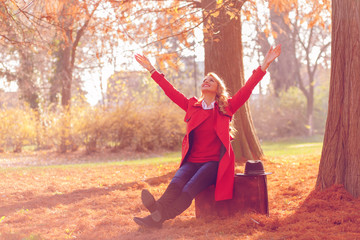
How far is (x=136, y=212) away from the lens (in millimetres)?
5609

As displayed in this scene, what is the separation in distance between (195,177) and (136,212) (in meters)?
1.37

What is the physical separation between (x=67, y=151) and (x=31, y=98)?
26.8 ft

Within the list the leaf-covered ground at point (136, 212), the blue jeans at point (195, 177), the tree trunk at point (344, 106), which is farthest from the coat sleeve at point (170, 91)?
the tree trunk at point (344, 106)

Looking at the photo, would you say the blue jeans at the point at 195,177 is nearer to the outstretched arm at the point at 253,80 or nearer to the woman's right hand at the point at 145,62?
the outstretched arm at the point at 253,80

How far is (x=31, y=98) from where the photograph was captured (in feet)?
73.7

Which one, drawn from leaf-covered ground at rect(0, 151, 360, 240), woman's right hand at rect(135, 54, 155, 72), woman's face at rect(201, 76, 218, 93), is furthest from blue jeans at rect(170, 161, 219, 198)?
woman's right hand at rect(135, 54, 155, 72)

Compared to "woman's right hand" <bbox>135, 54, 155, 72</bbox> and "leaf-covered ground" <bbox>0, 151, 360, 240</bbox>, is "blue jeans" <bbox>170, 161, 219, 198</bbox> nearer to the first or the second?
"leaf-covered ground" <bbox>0, 151, 360, 240</bbox>

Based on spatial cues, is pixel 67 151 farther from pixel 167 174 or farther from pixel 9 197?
pixel 9 197

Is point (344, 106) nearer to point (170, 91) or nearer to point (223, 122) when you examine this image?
point (223, 122)

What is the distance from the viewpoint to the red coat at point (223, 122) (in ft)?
15.4

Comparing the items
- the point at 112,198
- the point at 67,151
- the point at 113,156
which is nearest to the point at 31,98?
the point at 67,151

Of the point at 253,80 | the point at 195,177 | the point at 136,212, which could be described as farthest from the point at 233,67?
the point at 195,177

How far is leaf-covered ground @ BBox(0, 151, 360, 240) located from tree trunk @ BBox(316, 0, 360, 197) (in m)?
0.24

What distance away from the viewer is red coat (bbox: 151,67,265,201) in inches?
185
